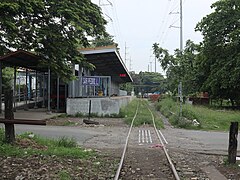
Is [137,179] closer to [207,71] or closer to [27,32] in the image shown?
[27,32]

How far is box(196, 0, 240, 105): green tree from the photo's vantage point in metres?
34.0

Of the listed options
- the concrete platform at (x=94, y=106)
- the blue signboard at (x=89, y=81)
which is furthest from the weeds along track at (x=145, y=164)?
the blue signboard at (x=89, y=81)

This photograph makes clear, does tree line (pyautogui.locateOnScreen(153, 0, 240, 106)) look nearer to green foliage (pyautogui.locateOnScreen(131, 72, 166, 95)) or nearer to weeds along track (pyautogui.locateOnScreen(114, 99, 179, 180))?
weeds along track (pyautogui.locateOnScreen(114, 99, 179, 180))

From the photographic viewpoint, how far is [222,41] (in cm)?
3666

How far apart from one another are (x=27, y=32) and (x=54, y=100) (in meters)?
16.2

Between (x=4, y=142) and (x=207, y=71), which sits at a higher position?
(x=207, y=71)

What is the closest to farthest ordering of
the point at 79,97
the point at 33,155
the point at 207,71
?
the point at 33,155
the point at 79,97
the point at 207,71

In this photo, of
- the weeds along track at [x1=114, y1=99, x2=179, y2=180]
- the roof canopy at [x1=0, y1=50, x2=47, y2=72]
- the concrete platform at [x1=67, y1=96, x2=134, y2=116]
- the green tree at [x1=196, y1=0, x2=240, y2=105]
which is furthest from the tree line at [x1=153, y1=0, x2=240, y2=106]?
the weeds along track at [x1=114, y1=99, x2=179, y2=180]

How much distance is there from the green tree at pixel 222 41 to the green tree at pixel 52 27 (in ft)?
74.0

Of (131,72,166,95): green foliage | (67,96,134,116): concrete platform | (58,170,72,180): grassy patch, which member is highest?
(131,72,166,95): green foliage

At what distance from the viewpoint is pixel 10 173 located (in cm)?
681

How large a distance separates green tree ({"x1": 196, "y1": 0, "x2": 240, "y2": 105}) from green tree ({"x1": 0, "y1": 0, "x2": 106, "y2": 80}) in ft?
74.0

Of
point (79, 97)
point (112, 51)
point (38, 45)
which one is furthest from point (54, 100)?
point (38, 45)

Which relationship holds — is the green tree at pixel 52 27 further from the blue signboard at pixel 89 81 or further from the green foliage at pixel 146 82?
the green foliage at pixel 146 82
